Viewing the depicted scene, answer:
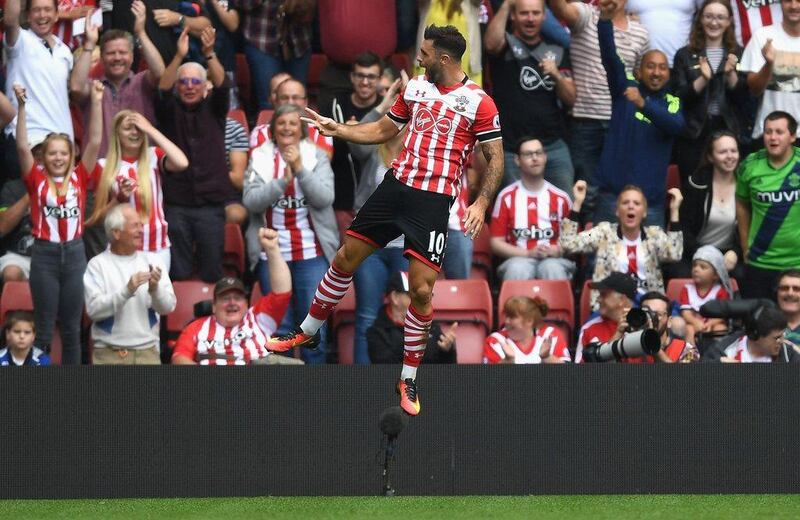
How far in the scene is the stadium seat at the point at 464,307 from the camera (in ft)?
35.7

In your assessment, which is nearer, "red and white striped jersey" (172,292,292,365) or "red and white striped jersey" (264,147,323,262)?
"red and white striped jersey" (172,292,292,365)

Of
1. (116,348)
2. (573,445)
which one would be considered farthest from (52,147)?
(573,445)

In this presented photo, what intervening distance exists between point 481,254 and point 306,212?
1.53m

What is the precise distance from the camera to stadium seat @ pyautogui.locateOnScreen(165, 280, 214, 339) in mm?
11219

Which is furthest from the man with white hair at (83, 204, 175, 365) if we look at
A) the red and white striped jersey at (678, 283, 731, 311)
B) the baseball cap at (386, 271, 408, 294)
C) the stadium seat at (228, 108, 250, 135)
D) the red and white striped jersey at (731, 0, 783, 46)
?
the red and white striped jersey at (731, 0, 783, 46)

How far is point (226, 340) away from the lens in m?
10.3

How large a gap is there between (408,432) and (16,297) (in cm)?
327

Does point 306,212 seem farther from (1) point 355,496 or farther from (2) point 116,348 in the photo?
(1) point 355,496

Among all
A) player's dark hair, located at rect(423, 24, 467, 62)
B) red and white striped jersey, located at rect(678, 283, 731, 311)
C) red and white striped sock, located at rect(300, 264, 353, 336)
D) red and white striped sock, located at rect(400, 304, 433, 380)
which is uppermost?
player's dark hair, located at rect(423, 24, 467, 62)

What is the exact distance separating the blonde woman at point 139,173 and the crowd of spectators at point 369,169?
2 cm

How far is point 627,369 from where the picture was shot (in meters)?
9.39

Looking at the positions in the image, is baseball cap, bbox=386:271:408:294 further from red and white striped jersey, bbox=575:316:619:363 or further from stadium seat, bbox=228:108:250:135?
stadium seat, bbox=228:108:250:135

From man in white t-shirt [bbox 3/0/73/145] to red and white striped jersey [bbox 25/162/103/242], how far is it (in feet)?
3.18

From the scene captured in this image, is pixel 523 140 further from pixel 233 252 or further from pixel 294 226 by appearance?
pixel 233 252
